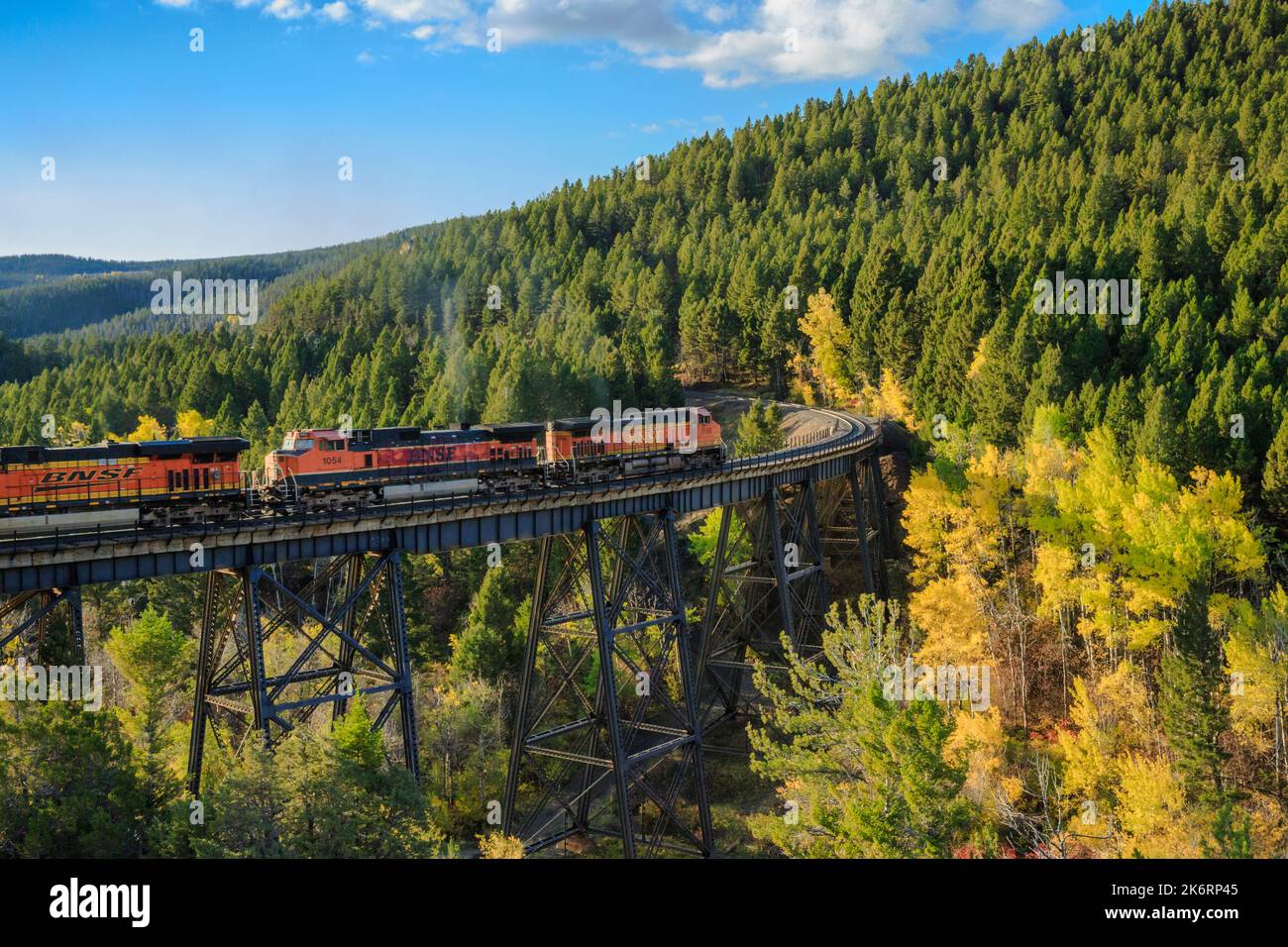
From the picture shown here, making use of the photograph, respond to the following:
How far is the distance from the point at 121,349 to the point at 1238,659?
157m

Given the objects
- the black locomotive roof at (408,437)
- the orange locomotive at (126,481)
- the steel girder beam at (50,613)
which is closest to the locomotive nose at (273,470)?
the orange locomotive at (126,481)

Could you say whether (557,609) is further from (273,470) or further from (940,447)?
(273,470)

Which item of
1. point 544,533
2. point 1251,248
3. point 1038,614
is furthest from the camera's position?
point 1251,248

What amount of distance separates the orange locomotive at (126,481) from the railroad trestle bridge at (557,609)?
2.18m

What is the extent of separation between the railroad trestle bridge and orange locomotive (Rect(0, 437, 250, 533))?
7.15ft

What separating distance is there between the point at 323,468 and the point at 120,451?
591 centimetres

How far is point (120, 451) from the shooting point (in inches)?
1088

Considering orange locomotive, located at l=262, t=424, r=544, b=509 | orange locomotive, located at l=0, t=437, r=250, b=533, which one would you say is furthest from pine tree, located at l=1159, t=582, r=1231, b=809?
orange locomotive, located at l=0, t=437, r=250, b=533

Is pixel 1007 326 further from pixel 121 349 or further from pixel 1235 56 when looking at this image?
pixel 121 349

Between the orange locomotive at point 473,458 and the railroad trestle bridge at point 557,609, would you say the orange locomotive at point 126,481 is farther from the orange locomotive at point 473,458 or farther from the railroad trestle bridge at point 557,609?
the railroad trestle bridge at point 557,609

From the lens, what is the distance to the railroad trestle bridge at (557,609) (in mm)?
22891

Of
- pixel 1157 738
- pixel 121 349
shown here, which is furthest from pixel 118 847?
pixel 121 349

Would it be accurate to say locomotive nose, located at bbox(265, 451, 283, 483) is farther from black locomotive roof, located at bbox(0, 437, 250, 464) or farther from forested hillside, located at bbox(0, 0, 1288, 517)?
forested hillside, located at bbox(0, 0, 1288, 517)

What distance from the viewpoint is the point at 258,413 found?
279 ft
